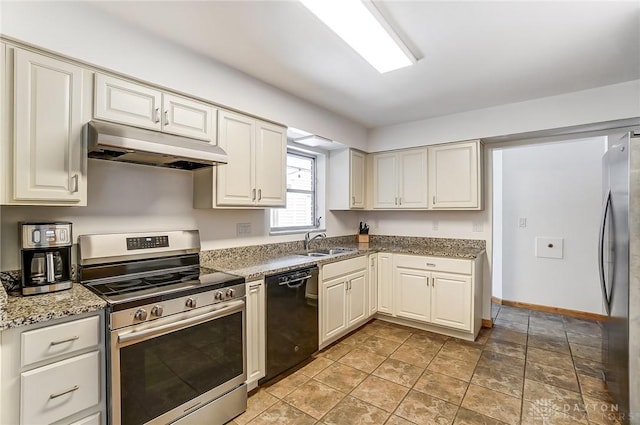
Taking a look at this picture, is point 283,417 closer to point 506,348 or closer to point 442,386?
point 442,386

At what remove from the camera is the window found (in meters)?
3.45

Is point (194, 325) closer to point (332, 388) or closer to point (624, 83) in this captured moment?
point (332, 388)

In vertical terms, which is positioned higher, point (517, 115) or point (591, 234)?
point (517, 115)

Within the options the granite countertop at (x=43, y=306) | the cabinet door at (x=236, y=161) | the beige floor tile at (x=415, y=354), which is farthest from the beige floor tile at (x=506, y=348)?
the granite countertop at (x=43, y=306)

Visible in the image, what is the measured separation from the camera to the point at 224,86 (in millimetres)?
2373

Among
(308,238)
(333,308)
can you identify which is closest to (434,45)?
(308,238)

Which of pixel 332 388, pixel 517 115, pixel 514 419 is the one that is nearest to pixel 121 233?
pixel 332 388

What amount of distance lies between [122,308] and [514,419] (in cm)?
241

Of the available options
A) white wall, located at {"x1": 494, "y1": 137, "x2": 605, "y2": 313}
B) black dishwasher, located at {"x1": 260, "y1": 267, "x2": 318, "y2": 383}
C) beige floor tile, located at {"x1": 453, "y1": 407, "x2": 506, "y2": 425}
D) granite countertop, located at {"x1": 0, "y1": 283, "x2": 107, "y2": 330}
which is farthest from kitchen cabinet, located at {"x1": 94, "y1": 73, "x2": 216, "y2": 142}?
white wall, located at {"x1": 494, "y1": 137, "x2": 605, "y2": 313}

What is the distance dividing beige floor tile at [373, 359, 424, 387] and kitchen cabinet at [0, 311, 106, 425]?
190cm

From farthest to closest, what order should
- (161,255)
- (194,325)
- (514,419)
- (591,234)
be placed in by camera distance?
(591,234) < (161,255) < (514,419) < (194,325)

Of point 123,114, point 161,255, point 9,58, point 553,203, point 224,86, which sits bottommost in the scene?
point 161,255

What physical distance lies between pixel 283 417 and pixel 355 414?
1.55 ft

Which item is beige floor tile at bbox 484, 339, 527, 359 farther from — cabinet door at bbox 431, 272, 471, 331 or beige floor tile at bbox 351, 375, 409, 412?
beige floor tile at bbox 351, 375, 409, 412
